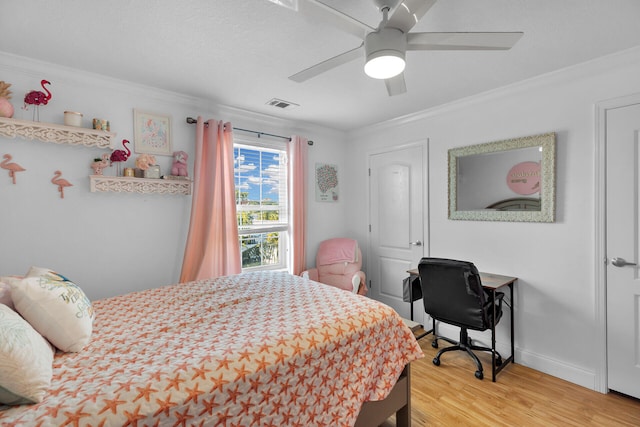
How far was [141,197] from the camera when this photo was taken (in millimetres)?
2732

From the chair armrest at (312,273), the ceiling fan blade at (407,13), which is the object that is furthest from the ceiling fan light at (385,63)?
the chair armrest at (312,273)

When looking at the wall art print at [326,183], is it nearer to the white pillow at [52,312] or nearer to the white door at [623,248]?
the white door at [623,248]

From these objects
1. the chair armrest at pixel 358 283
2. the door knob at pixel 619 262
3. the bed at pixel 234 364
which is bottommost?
the chair armrest at pixel 358 283

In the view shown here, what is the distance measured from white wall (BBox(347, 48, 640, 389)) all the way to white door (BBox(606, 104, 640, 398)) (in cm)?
Result: 10

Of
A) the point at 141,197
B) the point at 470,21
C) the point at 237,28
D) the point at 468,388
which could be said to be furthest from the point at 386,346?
the point at 141,197

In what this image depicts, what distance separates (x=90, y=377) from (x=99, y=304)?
103 centimetres

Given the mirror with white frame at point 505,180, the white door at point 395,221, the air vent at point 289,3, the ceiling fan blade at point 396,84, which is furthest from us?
the white door at point 395,221

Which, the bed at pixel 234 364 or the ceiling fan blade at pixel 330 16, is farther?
the ceiling fan blade at pixel 330 16

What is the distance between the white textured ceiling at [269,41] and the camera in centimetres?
164

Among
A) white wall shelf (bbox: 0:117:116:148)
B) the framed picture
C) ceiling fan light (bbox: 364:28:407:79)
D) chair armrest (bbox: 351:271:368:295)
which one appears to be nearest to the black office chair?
chair armrest (bbox: 351:271:368:295)

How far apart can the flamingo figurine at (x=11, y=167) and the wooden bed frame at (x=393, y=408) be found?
281cm

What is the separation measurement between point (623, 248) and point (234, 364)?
2762mm

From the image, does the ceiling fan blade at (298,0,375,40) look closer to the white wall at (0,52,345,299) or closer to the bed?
the bed

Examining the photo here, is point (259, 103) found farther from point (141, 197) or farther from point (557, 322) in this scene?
point (557, 322)
